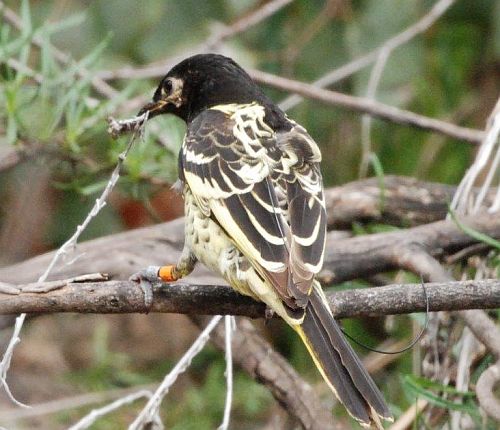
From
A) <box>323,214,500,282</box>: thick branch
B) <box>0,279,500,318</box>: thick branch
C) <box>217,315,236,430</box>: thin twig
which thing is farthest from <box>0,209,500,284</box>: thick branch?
<box>0,279,500,318</box>: thick branch

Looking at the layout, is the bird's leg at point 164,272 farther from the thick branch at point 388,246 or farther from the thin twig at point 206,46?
the thin twig at point 206,46

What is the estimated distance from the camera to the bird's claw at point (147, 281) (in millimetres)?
2948

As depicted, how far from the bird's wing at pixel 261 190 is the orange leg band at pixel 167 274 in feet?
0.85

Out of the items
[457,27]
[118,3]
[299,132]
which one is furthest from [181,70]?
[457,27]

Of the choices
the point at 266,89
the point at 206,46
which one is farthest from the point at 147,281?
the point at 266,89

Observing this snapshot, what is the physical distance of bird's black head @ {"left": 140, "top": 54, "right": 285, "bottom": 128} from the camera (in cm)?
396

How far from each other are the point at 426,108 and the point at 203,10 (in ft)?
3.84

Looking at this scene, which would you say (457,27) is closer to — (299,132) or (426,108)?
(426,108)

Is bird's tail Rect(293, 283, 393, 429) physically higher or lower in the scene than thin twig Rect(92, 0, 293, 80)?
lower

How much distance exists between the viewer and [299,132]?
374cm

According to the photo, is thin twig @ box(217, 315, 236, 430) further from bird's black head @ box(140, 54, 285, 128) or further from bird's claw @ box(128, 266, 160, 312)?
bird's black head @ box(140, 54, 285, 128)

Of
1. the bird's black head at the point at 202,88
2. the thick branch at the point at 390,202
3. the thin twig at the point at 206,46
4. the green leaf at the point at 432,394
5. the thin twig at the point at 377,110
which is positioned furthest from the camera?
the thin twig at the point at 206,46

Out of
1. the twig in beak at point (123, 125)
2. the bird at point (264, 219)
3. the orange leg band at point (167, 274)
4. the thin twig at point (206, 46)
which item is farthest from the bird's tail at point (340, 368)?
the thin twig at point (206, 46)

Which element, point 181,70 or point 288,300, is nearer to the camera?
point 288,300
